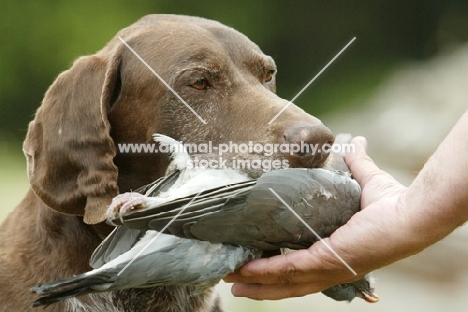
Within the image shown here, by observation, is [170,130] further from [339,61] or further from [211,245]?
[339,61]

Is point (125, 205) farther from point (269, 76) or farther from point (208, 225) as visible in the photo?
point (269, 76)

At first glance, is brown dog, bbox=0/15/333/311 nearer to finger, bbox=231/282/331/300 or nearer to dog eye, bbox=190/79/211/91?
dog eye, bbox=190/79/211/91

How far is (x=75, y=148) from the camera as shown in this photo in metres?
3.90

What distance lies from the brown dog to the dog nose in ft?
0.60

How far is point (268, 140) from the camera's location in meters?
3.73

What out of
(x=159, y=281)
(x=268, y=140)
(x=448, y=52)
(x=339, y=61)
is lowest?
(x=339, y=61)

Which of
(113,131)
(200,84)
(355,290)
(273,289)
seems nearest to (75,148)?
(113,131)

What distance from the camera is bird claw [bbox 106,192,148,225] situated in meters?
3.27

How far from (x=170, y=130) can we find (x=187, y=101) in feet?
0.46

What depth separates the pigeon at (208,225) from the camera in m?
3.29

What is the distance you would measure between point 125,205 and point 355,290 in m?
1.14

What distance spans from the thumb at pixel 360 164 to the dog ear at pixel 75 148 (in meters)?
0.94

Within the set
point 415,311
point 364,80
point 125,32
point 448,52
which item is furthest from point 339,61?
point 125,32

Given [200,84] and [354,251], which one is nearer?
[354,251]
